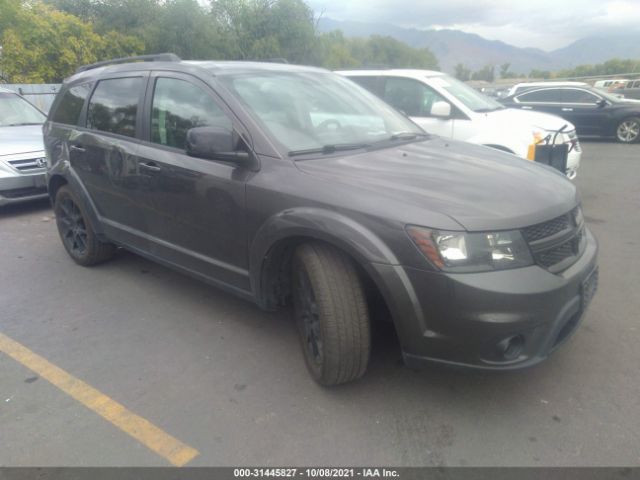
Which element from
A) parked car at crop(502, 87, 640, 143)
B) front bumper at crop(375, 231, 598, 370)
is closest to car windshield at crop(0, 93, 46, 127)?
front bumper at crop(375, 231, 598, 370)

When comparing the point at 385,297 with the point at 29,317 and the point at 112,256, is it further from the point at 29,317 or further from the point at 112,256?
the point at 112,256

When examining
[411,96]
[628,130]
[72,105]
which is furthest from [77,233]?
[628,130]

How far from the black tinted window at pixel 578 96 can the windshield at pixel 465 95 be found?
290 inches

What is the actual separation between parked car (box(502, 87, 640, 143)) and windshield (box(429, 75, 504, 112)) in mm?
6389

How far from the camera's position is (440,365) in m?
2.55

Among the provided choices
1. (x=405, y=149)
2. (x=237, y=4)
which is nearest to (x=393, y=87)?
(x=405, y=149)

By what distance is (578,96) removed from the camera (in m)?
13.7

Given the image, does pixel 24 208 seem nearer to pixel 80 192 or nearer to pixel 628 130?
pixel 80 192

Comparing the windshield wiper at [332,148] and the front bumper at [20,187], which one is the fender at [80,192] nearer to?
the windshield wiper at [332,148]

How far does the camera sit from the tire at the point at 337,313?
2.69 meters

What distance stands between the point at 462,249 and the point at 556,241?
1.90 feet

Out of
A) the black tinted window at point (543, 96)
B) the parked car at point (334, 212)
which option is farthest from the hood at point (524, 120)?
the black tinted window at point (543, 96)

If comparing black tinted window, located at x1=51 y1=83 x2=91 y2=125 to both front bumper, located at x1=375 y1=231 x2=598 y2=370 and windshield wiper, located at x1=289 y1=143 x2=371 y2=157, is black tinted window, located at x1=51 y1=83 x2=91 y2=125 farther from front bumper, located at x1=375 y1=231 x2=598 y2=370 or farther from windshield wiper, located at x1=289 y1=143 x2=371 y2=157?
front bumper, located at x1=375 y1=231 x2=598 y2=370

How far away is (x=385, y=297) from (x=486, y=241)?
1.76ft
